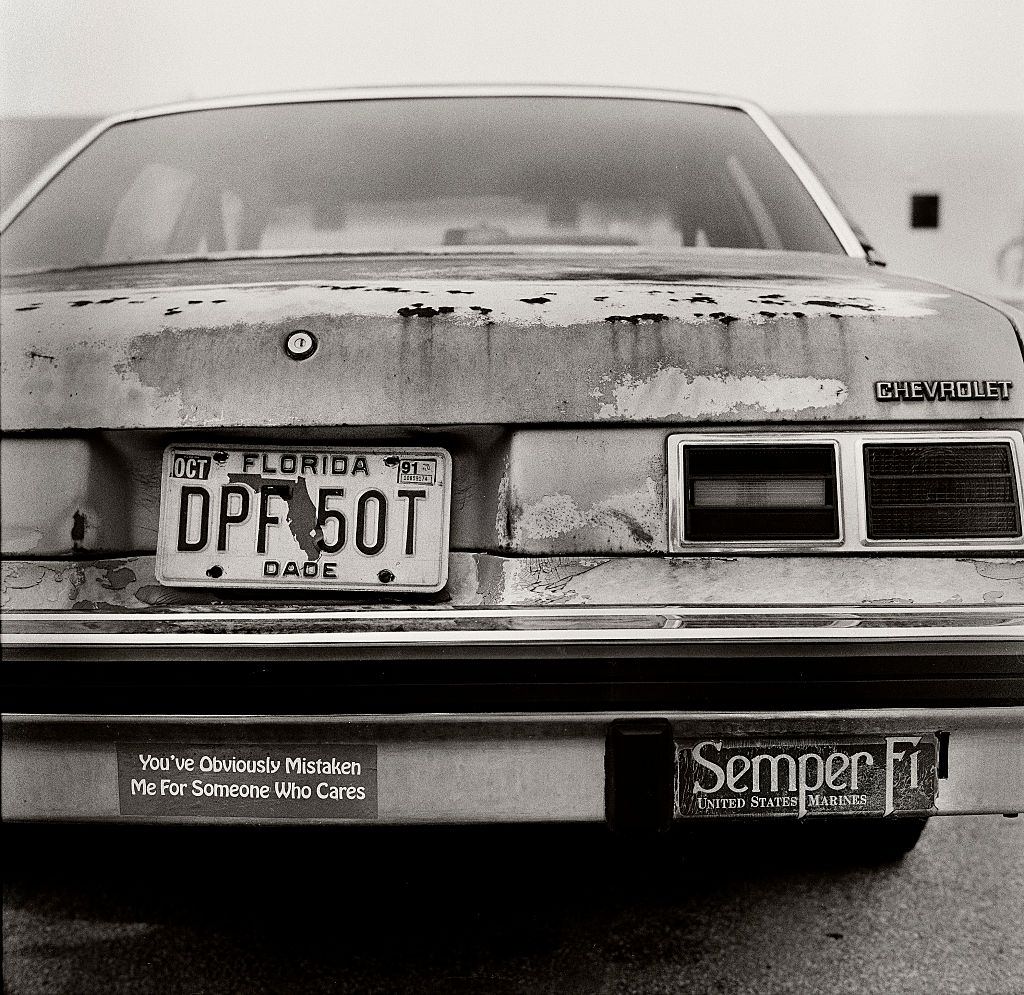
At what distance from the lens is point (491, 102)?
8.73ft

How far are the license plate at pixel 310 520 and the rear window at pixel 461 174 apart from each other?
99 cm

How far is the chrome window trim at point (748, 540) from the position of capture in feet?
5.34

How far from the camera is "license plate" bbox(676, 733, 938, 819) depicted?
154 centimetres

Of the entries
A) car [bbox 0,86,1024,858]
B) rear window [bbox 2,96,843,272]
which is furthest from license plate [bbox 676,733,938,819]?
rear window [bbox 2,96,843,272]

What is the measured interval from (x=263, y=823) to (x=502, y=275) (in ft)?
3.05

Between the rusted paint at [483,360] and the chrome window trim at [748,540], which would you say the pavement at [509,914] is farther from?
the rusted paint at [483,360]

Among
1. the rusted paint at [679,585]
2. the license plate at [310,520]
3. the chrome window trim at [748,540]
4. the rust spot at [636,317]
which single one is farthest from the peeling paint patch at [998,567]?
the license plate at [310,520]

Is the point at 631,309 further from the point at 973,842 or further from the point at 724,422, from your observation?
the point at 973,842

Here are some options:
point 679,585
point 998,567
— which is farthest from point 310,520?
point 998,567

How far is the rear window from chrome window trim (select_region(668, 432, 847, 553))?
0.97 m

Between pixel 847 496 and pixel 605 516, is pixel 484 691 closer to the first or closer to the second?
pixel 605 516

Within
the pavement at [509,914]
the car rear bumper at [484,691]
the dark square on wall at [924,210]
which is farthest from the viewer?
the dark square on wall at [924,210]

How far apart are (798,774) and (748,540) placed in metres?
0.34

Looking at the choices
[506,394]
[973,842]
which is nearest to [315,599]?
[506,394]
